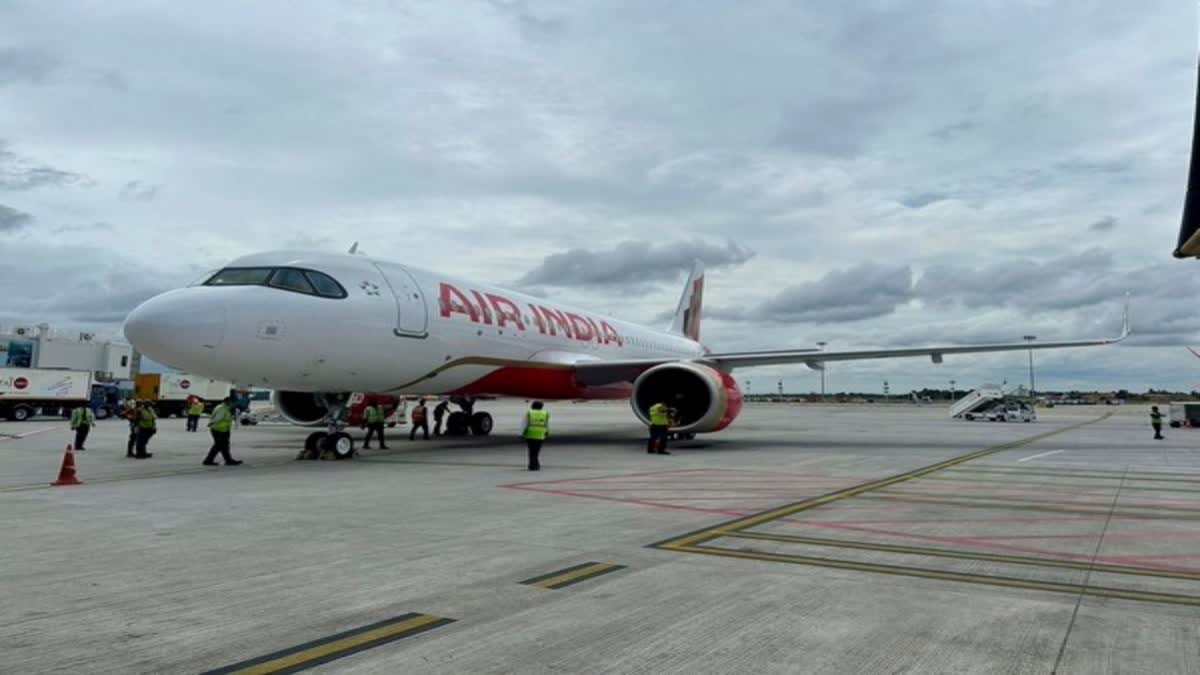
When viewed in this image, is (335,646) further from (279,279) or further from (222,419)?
(222,419)

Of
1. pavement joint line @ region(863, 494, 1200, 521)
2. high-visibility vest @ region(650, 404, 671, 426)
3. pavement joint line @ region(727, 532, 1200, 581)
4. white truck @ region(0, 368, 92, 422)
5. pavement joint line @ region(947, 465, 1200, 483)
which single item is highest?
white truck @ region(0, 368, 92, 422)

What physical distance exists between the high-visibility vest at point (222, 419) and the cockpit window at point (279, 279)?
2.54 m

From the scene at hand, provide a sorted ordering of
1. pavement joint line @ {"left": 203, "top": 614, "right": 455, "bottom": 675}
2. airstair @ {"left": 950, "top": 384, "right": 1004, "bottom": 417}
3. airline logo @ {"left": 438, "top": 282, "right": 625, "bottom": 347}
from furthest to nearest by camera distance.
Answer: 1. airstair @ {"left": 950, "top": 384, "right": 1004, "bottom": 417}
2. airline logo @ {"left": 438, "top": 282, "right": 625, "bottom": 347}
3. pavement joint line @ {"left": 203, "top": 614, "right": 455, "bottom": 675}

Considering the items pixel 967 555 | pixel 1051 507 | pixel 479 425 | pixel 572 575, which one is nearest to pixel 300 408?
pixel 479 425

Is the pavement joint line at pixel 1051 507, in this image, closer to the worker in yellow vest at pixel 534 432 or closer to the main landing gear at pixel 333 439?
the worker in yellow vest at pixel 534 432

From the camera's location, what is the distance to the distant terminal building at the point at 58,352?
56.4 m

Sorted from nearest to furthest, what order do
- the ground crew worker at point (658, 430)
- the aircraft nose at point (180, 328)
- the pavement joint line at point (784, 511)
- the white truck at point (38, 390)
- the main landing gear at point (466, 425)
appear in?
the pavement joint line at point (784, 511) → the aircraft nose at point (180, 328) → the ground crew worker at point (658, 430) → the main landing gear at point (466, 425) → the white truck at point (38, 390)

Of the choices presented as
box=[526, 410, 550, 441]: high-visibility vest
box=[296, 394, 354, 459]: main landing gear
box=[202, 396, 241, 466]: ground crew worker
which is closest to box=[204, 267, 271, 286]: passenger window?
box=[202, 396, 241, 466]: ground crew worker

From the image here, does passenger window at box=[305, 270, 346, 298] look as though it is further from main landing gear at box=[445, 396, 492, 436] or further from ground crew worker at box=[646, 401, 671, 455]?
main landing gear at box=[445, 396, 492, 436]

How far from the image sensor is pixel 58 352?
56.7 m

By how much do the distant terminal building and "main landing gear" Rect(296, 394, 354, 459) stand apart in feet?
164

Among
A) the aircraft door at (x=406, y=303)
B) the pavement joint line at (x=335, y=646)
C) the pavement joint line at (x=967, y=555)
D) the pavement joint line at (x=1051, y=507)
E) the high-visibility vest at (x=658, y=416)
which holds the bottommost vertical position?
the pavement joint line at (x=335, y=646)

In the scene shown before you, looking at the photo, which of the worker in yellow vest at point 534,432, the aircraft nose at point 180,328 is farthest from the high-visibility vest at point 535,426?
the aircraft nose at point 180,328

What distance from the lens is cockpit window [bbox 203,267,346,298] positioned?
13.3m
